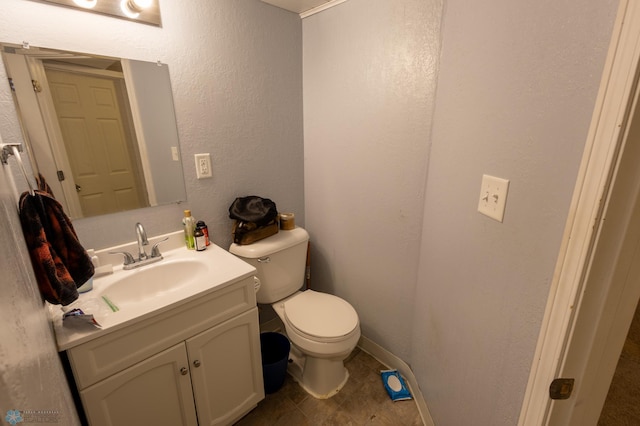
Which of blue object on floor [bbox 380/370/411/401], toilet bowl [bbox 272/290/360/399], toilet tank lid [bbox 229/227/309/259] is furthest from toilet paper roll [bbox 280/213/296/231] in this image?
Result: blue object on floor [bbox 380/370/411/401]

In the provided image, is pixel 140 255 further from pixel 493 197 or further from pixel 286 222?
pixel 493 197

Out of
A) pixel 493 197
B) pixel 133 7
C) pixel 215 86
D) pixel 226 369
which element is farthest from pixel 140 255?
pixel 493 197

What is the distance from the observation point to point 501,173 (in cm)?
78

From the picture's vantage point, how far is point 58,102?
106 cm

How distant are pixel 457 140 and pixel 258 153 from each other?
1078 mm

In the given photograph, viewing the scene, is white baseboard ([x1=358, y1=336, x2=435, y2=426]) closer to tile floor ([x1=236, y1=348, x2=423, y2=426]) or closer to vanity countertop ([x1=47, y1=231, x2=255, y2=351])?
tile floor ([x1=236, y1=348, x2=423, y2=426])

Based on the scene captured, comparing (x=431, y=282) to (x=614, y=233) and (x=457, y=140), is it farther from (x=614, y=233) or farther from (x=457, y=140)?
(x=614, y=233)

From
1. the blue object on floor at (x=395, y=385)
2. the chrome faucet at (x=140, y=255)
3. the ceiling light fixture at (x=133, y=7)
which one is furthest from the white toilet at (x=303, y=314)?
the ceiling light fixture at (x=133, y=7)

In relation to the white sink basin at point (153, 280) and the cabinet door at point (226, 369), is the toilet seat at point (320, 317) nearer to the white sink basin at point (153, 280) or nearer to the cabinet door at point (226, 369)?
the cabinet door at point (226, 369)

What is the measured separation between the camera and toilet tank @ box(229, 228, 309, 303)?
1.52 meters

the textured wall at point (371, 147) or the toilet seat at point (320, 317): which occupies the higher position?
the textured wall at point (371, 147)

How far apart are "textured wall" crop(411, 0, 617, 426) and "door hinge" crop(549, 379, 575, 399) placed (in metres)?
0.12

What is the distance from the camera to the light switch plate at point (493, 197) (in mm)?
768

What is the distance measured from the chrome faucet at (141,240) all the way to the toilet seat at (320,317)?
74 centimetres
